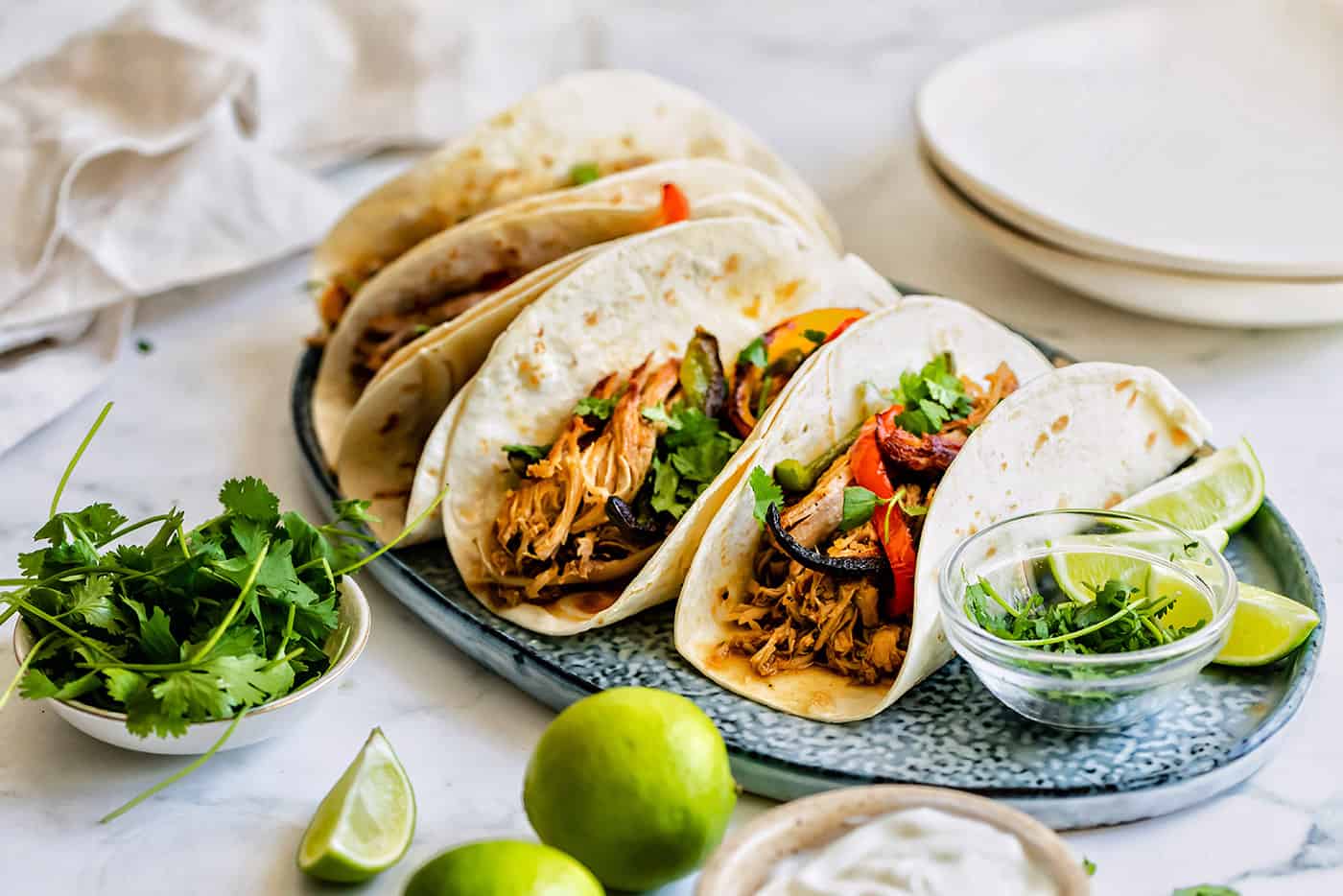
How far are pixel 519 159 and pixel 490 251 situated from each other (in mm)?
365

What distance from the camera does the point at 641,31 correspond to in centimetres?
606

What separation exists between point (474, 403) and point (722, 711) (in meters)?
0.90

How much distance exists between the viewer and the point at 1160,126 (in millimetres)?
4676

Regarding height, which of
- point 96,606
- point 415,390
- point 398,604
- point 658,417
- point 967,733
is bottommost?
point 398,604

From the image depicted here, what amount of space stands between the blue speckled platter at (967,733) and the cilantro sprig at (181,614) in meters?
0.37

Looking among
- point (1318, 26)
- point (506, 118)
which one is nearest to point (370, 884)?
point (506, 118)

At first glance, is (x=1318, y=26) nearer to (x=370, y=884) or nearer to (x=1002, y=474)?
(x=1002, y=474)

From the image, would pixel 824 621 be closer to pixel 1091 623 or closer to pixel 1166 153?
pixel 1091 623

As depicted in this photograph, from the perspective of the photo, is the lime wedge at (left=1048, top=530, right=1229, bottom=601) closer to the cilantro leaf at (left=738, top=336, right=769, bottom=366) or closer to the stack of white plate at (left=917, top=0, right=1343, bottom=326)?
the cilantro leaf at (left=738, top=336, right=769, bottom=366)

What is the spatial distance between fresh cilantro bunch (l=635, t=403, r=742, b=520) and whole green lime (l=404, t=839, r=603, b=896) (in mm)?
996

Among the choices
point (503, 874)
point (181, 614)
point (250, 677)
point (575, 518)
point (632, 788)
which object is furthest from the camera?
point (575, 518)

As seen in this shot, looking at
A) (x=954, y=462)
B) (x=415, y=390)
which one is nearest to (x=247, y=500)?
(x=415, y=390)

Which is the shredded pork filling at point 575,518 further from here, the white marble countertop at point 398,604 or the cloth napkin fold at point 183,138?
the cloth napkin fold at point 183,138

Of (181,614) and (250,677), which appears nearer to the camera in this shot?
(250,677)
